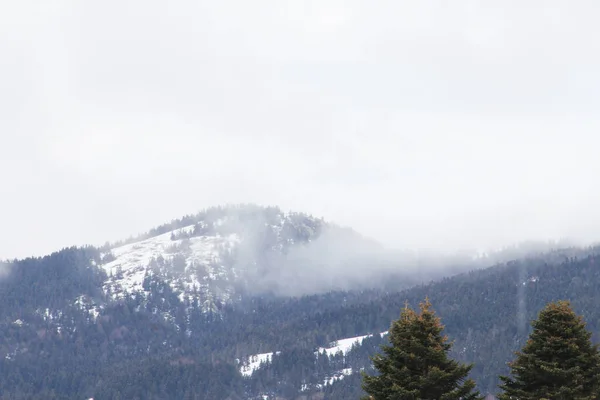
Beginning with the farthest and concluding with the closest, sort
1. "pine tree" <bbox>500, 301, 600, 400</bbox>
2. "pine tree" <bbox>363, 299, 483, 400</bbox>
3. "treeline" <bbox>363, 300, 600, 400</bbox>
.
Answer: "pine tree" <bbox>500, 301, 600, 400</bbox> < "treeline" <bbox>363, 300, 600, 400</bbox> < "pine tree" <bbox>363, 299, 483, 400</bbox>

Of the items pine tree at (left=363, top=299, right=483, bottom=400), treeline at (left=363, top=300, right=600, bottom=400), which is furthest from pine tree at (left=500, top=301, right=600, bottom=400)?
pine tree at (left=363, top=299, right=483, bottom=400)

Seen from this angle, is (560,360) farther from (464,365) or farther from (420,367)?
(420,367)

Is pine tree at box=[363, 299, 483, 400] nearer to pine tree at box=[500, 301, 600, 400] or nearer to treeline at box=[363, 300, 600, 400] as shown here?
treeline at box=[363, 300, 600, 400]

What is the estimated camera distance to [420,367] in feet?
134

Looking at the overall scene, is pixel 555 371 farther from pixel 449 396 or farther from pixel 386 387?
A: pixel 386 387

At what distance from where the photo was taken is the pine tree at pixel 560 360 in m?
40.7

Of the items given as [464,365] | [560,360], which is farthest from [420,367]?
[560,360]

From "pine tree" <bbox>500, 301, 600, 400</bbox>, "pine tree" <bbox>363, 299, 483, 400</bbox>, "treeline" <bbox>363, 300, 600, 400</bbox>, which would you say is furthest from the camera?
"pine tree" <bbox>500, 301, 600, 400</bbox>

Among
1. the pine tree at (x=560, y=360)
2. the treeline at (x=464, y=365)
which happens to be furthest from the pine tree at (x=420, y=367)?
the pine tree at (x=560, y=360)

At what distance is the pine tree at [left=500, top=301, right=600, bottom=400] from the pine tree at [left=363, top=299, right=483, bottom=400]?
3.40 metres

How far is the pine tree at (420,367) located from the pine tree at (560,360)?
3403 millimetres

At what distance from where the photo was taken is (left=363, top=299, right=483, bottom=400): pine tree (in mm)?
40031

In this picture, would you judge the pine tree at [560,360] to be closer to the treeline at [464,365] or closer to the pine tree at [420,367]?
the treeline at [464,365]

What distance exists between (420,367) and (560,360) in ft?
23.6
